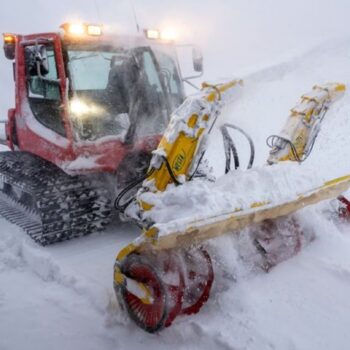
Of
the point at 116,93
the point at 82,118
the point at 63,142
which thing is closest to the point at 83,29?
the point at 116,93

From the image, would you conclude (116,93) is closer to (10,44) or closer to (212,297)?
(10,44)

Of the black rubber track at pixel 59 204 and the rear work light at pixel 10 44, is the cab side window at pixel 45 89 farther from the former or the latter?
the black rubber track at pixel 59 204

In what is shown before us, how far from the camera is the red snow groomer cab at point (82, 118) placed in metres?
4.40

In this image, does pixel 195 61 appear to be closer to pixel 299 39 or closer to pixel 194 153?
pixel 194 153

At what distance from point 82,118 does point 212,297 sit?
7.52 feet

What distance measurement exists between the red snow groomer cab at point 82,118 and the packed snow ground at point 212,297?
1.29 ft

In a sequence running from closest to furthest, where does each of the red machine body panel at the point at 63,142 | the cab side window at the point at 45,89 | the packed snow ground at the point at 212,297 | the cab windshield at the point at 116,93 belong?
the packed snow ground at the point at 212,297 → the cab side window at the point at 45,89 → the red machine body panel at the point at 63,142 → the cab windshield at the point at 116,93

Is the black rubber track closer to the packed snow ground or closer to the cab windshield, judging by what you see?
the packed snow ground

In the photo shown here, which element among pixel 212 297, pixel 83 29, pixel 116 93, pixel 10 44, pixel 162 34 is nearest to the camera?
pixel 212 297

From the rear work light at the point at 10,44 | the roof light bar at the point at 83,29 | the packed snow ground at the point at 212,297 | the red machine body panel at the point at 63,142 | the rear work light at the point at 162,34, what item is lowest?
the packed snow ground at the point at 212,297

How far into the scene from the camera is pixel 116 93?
491 centimetres

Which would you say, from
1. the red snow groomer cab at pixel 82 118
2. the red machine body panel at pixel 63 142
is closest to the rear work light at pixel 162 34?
the red snow groomer cab at pixel 82 118

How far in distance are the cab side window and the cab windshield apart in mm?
231

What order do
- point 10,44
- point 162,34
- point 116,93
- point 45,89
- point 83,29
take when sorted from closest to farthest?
1. point 83,29
2. point 45,89
3. point 116,93
4. point 10,44
5. point 162,34
